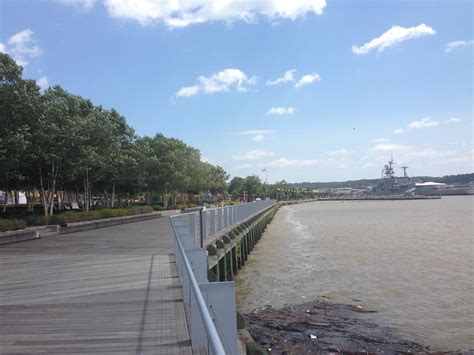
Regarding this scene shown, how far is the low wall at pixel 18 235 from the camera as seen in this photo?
60.7 feet

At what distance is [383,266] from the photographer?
A: 22.2m

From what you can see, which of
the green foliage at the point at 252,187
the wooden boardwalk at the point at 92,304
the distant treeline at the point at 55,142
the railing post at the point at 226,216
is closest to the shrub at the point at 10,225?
the distant treeline at the point at 55,142

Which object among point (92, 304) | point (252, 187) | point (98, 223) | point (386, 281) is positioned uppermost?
point (252, 187)

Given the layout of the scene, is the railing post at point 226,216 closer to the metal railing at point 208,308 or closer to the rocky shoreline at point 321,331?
the rocky shoreline at point 321,331

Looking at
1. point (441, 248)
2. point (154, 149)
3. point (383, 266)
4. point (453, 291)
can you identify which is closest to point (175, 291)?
point (453, 291)

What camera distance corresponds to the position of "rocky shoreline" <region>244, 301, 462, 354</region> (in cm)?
1059

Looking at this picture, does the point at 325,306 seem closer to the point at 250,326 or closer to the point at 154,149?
the point at 250,326

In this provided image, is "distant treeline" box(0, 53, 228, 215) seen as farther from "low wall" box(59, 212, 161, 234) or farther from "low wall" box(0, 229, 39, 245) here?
"low wall" box(59, 212, 161, 234)

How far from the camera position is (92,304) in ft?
26.9

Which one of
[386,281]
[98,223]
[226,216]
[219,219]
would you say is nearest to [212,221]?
[219,219]

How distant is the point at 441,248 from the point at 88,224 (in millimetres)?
20312

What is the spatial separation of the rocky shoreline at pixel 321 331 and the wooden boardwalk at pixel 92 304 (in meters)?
2.72

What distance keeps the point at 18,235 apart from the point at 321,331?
43.6 feet

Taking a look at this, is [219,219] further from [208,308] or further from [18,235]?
[208,308]
